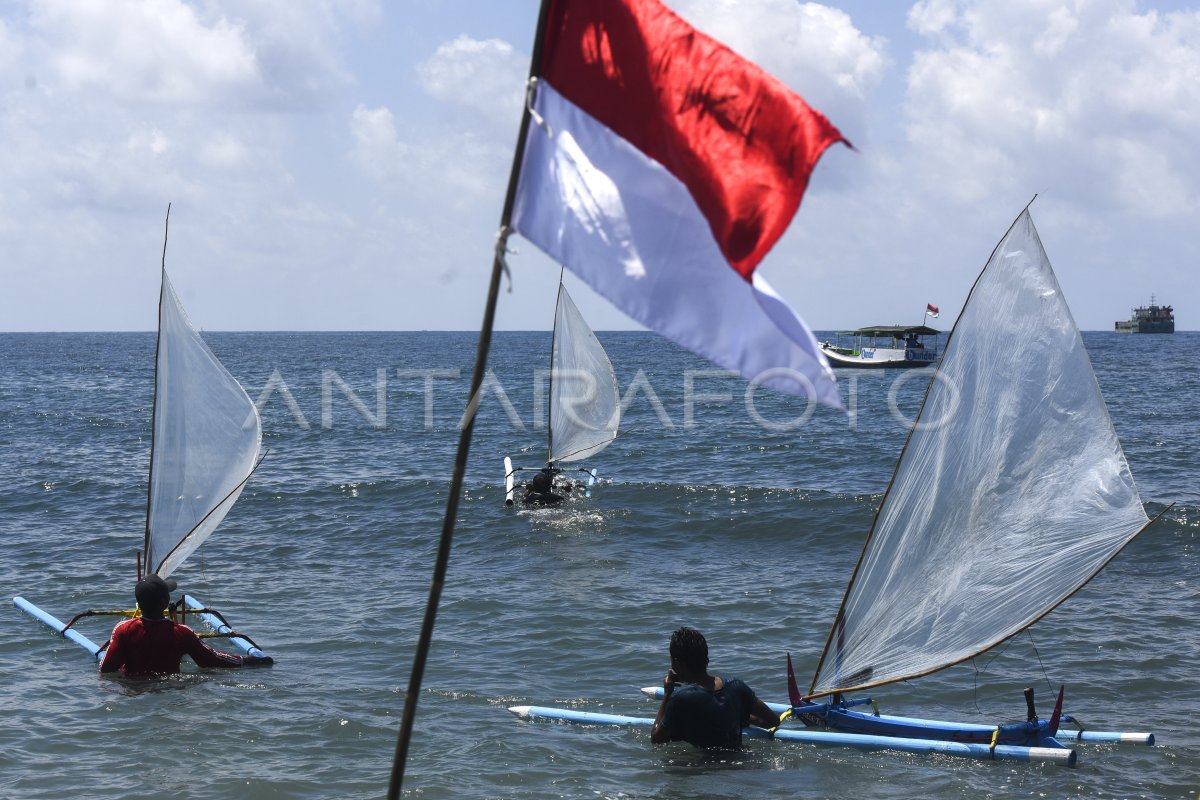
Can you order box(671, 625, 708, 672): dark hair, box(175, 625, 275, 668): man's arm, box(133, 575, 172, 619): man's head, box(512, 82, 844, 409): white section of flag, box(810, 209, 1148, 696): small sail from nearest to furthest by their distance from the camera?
1. box(512, 82, 844, 409): white section of flag
2. box(810, 209, 1148, 696): small sail
3. box(671, 625, 708, 672): dark hair
4. box(133, 575, 172, 619): man's head
5. box(175, 625, 275, 668): man's arm

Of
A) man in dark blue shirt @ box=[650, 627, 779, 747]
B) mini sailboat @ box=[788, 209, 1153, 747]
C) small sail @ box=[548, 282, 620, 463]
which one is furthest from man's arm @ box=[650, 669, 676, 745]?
small sail @ box=[548, 282, 620, 463]

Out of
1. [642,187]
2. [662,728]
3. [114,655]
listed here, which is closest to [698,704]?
[662,728]

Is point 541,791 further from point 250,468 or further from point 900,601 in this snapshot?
point 250,468

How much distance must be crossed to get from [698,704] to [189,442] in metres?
6.84

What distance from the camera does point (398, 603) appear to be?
1689 cm

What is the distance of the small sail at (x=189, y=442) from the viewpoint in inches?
508

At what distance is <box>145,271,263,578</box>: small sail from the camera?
12.9 metres

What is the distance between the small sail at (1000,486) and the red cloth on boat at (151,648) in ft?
22.4

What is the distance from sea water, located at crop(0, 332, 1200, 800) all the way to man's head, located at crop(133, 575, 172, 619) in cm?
100

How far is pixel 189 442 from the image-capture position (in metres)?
13.1

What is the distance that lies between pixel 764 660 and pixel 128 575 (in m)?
10.5

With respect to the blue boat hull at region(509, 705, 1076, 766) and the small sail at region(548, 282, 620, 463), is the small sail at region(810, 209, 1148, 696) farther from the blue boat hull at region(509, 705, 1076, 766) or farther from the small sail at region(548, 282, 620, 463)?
the small sail at region(548, 282, 620, 463)

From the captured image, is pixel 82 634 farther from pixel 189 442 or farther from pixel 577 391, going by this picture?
pixel 577 391

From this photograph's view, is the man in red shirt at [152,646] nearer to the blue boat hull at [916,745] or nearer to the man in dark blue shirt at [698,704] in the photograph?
the blue boat hull at [916,745]
